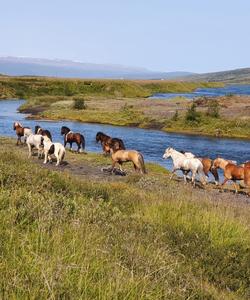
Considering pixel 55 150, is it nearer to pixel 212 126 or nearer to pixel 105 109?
pixel 212 126

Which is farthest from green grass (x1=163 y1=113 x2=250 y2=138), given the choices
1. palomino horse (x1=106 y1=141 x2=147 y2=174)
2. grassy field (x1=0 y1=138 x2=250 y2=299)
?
grassy field (x1=0 y1=138 x2=250 y2=299)

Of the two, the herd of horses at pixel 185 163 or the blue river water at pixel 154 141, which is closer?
the herd of horses at pixel 185 163

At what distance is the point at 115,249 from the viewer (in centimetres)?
525

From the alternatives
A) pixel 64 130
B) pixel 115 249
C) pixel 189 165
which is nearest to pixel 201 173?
pixel 189 165

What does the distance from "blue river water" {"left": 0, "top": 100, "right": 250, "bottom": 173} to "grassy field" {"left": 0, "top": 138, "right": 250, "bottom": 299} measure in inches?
963

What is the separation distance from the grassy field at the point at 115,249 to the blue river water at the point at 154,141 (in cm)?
2446

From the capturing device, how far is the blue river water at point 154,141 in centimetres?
3942

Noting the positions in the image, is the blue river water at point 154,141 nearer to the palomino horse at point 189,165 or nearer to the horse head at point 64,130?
the horse head at point 64,130

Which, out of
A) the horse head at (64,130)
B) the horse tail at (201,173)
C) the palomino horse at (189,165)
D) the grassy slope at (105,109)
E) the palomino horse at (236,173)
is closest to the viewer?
the palomino horse at (236,173)

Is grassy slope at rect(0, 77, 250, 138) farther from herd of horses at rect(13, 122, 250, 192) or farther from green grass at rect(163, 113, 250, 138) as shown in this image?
herd of horses at rect(13, 122, 250, 192)

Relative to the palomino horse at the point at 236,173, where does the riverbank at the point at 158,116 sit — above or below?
below

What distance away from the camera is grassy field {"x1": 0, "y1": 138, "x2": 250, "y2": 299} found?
401cm

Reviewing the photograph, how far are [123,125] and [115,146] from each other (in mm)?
31905

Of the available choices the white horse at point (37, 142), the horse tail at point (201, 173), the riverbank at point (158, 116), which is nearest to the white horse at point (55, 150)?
the white horse at point (37, 142)
